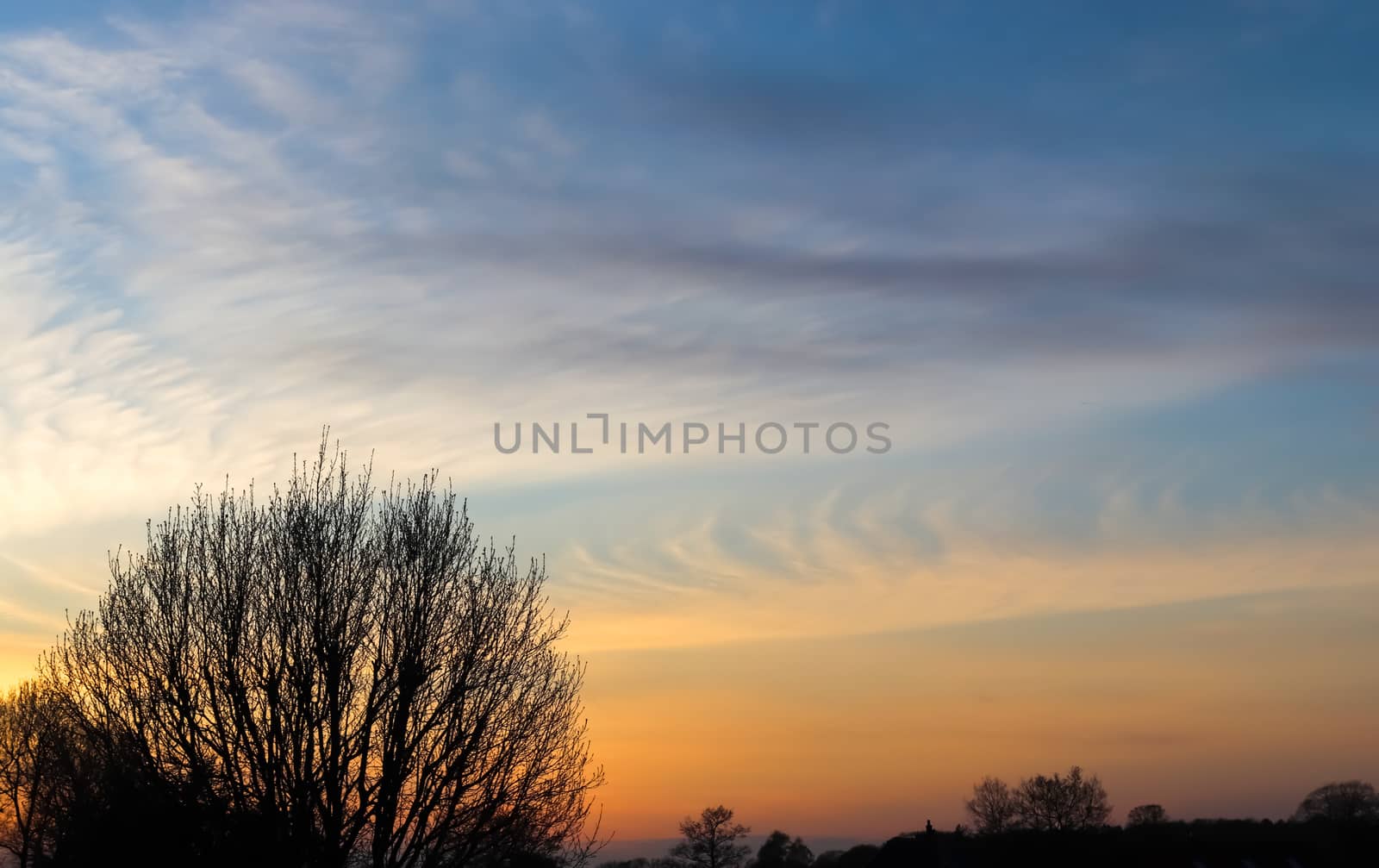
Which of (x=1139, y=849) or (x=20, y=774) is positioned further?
(x=1139, y=849)

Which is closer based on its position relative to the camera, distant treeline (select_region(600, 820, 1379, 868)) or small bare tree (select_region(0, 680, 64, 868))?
small bare tree (select_region(0, 680, 64, 868))

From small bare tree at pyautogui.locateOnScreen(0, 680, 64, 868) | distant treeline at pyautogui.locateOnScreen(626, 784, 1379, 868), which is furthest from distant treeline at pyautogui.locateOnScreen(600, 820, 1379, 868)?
small bare tree at pyautogui.locateOnScreen(0, 680, 64, 868)

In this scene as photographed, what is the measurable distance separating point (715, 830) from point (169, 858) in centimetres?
10654

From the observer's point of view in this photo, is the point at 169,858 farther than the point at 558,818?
No

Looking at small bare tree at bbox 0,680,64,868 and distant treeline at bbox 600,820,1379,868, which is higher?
small bare tree at bbox 0,680,64,868

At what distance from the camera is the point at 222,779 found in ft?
78.8

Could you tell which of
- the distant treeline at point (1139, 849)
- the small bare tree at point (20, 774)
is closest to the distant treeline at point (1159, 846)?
the distant treeline at point (1139, 849)

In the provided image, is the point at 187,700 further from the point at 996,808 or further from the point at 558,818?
the point at 996,808

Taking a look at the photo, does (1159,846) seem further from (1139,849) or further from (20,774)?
(20,774)

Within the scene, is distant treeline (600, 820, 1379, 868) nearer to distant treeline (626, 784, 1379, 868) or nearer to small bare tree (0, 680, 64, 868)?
distant treeline (626, 784, 1379, 868)

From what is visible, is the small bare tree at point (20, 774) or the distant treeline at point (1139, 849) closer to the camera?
the small bare tree at point (20, 774)

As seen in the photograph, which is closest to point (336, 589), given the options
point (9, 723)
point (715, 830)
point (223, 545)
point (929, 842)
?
point (223, 545)

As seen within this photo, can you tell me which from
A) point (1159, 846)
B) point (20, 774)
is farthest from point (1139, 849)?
point (20, 774)

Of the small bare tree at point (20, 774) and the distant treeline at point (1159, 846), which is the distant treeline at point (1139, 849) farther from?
the small bare tree at point (20, 774)
